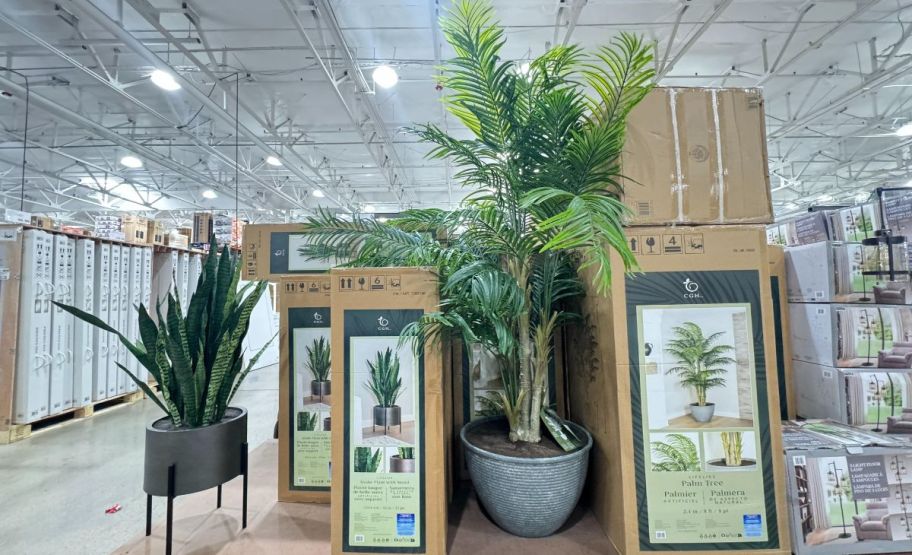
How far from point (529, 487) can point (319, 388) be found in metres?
0.94

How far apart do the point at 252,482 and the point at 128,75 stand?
512 cm

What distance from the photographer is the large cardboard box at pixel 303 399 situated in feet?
5.30

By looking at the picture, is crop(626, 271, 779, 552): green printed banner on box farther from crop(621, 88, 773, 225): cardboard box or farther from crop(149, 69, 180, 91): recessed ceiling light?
crop(149, 69, 180, 91): recessed ceiling light

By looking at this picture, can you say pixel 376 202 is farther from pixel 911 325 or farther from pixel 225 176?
pixel 911 325

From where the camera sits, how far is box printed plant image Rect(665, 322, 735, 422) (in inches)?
47.8

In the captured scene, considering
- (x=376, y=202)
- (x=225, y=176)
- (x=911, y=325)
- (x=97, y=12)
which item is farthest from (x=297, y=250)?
(x=376, y=202)

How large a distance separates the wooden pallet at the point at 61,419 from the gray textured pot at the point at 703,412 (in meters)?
4.92

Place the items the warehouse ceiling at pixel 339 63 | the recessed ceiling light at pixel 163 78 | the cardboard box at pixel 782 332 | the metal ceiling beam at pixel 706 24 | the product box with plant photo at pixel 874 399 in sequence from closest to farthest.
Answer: the product box with plant photo at pixel 874 399
the cardboard box at pixel 782 332
the metal ceiling beam at pixel 706 24
the warehouse ceiling at pixel 339 63
the recessed ceiling light at pixel 163 78

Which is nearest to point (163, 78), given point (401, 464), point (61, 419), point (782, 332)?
point (61, 419)

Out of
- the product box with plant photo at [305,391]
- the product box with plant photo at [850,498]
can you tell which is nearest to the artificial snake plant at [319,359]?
the product box with plant photo at [305,391]

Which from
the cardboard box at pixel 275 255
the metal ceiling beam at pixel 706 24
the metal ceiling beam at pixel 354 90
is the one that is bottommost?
the cardboard box at pixel 275 255

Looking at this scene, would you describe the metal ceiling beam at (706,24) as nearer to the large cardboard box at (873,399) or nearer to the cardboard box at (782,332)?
the cardboard box at (782,332)

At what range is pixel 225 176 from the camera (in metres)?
7.73

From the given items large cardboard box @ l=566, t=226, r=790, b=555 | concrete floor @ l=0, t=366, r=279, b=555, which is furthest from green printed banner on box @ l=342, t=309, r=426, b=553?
concrete floor @ l=0, t=366, r=279, b=555
